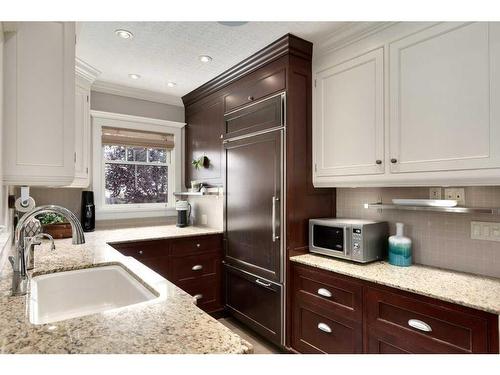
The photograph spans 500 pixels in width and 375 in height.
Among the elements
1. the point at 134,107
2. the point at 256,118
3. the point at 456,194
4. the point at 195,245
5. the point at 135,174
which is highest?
the point at 134,107

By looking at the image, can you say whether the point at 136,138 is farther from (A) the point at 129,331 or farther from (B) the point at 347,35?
(A) the point at 129,331

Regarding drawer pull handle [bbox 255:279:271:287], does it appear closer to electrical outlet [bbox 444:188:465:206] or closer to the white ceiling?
electrical outlet [bbox 444:188:465:206]

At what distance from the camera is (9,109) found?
129 cm

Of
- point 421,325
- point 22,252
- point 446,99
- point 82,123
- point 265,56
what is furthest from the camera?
point 82,123

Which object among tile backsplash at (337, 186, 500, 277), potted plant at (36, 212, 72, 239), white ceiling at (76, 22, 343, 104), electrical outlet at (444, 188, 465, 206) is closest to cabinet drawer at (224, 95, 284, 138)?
white ceiling at (76, 22, 343, 104)

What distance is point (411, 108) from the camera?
1.80m

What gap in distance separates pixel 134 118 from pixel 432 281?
10.7 ft

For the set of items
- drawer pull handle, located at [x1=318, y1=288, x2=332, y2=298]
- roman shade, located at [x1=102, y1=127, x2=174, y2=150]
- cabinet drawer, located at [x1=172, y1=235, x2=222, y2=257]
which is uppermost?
roman shade, located at [x1=102, y1=127, x2=174, y2=150]

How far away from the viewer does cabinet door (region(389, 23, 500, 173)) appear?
1499 millimetres

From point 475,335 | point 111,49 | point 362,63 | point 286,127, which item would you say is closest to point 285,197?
point 286,127

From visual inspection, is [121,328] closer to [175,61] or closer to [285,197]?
[285,197]

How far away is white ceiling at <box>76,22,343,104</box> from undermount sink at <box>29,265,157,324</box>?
65.2 inches

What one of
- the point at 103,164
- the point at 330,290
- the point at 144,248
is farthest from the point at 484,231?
the point at 103,164

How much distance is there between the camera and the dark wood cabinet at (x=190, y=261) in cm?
271
